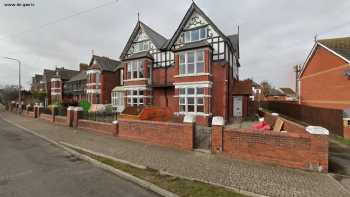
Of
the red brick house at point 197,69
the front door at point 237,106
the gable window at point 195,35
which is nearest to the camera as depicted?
the red brick house at point 197,69

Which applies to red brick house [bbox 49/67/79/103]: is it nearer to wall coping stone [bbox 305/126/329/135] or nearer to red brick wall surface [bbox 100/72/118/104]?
red brick wall surface [bbox 100/72/118/104]

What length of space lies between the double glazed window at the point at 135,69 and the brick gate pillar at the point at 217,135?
527 inches

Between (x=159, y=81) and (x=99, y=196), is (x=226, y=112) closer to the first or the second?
(x=159, y=81)

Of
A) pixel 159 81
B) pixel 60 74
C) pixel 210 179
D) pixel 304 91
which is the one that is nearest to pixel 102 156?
pixel 210 179

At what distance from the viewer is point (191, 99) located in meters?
15.7

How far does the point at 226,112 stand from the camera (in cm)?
1552

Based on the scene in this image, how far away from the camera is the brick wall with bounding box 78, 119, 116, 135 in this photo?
37.3 feet

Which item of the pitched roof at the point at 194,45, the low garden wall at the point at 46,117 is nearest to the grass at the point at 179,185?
the pitched roof at the point at 194,45

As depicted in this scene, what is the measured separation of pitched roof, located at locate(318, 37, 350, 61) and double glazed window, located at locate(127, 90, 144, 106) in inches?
752

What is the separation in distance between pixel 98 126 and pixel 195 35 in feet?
36.1

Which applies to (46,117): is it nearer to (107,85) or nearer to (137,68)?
(107,85)

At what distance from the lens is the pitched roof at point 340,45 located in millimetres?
16717

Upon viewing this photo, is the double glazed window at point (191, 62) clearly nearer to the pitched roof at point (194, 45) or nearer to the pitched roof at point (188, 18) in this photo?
the pitched roof at point (194, 45)

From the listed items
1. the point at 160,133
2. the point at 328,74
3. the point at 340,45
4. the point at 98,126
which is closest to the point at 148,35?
the point at 98,126
